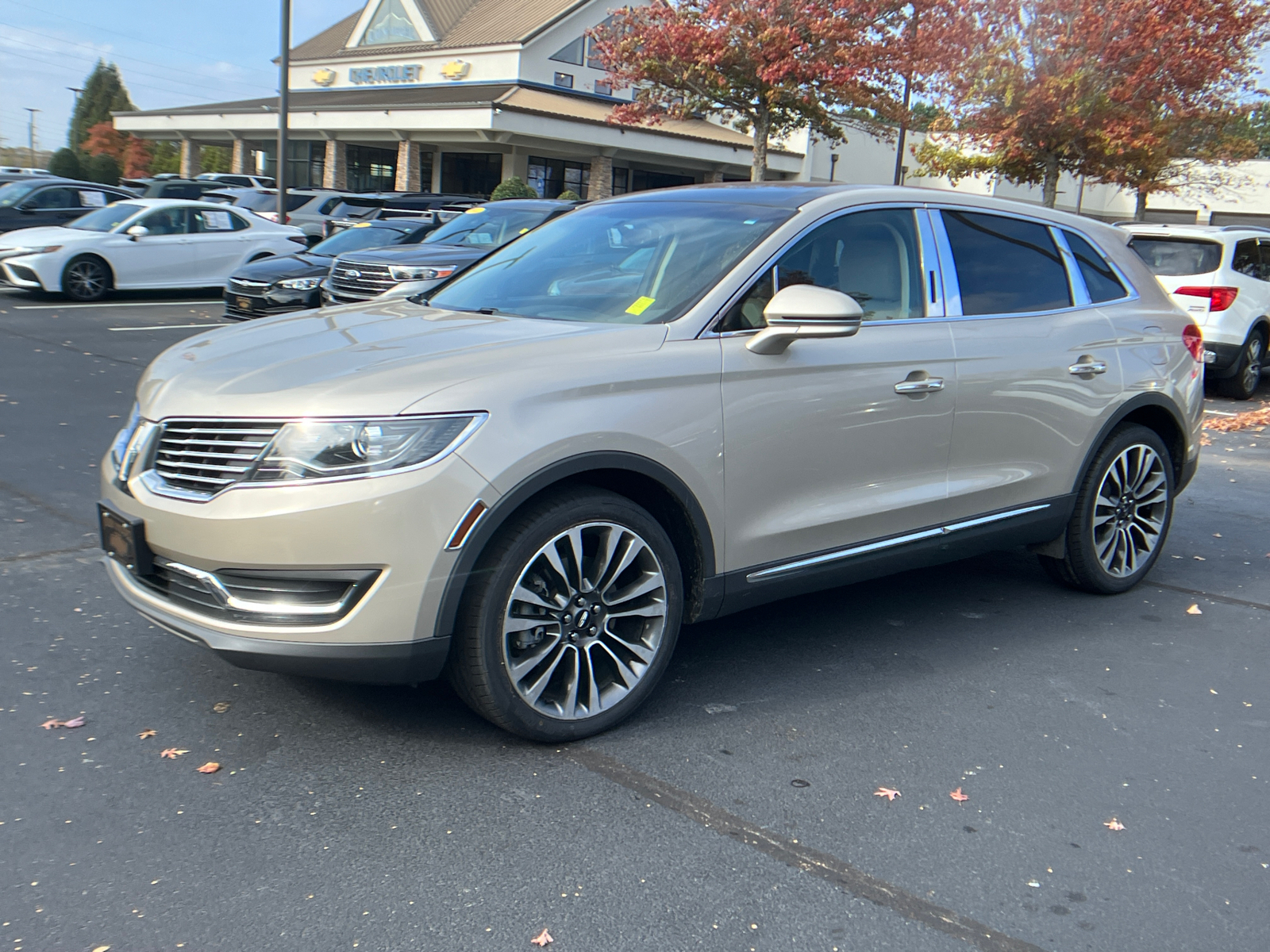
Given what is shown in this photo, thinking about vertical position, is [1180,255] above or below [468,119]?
below

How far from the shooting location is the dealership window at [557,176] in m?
37.8

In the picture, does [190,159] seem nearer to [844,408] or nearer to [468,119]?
[468,119]

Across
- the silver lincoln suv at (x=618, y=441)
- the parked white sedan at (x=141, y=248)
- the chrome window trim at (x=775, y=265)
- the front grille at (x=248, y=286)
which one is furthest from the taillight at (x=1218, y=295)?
the parked white sedan at (x=141, y=248)

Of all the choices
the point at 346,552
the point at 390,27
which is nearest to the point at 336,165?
the point at 390,27

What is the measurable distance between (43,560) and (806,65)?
18.4 metres

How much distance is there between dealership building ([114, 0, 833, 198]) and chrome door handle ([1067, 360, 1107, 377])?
28.2 m

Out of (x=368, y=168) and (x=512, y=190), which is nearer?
(x=512, y=190)

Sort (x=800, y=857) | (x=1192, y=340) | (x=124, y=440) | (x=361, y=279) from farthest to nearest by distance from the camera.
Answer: (x=361, y=279), (x=1192, y=340), (x=124, y=440), (x=800, y=857)

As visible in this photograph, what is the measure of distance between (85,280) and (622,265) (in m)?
14.0

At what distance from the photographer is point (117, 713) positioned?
3.67 meters

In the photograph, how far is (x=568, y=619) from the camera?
353 cm

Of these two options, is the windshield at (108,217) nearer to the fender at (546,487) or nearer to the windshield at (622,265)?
the windshield at (622,265)

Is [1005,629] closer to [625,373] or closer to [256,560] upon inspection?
[625,373]

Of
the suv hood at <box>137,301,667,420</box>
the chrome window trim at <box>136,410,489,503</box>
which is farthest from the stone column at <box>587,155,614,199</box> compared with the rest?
the chrome window trim at <box>136,410,489,503</box>
